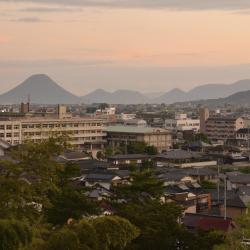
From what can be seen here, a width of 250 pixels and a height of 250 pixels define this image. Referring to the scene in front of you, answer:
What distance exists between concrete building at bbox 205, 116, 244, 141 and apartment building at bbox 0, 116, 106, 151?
1948 centimetres

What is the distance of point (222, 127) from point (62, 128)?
1189 inches

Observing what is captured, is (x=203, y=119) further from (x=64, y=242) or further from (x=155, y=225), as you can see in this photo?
(x=64, y=242)

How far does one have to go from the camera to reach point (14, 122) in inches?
2379

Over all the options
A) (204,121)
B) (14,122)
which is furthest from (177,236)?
(204,121)

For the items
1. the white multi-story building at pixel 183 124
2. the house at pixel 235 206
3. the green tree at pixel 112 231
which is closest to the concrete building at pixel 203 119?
the white multi-story building at pixel 183 124

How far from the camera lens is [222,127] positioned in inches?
3270

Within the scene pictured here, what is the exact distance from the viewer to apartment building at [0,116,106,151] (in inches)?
2356

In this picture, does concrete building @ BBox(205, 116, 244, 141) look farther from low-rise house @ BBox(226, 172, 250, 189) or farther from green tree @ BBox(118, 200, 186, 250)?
green tree @ BBox(118, 200, 186, 250)

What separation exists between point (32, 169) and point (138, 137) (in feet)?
180

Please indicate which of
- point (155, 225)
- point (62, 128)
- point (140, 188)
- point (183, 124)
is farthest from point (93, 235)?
point (183, 124)

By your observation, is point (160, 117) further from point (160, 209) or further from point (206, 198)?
point (160, 209)

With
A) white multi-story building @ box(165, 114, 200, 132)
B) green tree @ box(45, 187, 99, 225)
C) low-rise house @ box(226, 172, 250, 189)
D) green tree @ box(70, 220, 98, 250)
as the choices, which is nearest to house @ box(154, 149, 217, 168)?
low-rise house @ box(226, 172, 250, 189)

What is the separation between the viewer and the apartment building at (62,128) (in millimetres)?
59844

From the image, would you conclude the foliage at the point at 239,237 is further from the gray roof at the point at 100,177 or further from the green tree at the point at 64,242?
the gray roof at the point at 100,177
